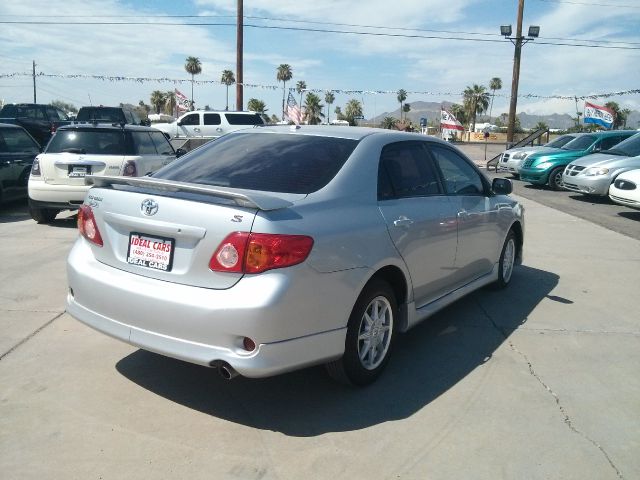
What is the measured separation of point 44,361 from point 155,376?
82 centimetres

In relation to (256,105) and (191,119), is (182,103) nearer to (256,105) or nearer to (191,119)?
(191,119)

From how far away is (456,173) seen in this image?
193 inches

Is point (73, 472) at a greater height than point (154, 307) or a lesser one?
lesser

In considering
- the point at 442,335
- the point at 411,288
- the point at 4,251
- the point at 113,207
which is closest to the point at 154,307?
the point at 113,207

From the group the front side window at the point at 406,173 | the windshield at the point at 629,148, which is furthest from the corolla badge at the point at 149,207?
the windshield at the point at 629,148

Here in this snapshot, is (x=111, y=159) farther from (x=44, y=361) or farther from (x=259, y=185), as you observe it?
(x=259, y=185)

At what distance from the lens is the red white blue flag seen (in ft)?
78.6

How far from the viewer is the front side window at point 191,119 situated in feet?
74.3

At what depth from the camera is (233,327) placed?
289cm

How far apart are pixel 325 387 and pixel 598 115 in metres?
24.5

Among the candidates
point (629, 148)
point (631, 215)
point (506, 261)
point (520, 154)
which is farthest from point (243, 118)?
point (506, 261)

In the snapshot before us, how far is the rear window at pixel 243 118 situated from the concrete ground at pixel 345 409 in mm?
17736

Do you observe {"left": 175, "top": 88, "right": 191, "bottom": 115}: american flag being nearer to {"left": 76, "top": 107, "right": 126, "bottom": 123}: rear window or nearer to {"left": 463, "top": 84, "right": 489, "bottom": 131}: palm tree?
{"left": 76, "top": 107, "right": 126, "bottom": 123}: rear window

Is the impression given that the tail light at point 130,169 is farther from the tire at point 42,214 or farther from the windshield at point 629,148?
the windshield at point 629,148
